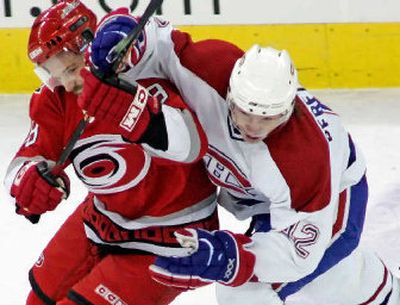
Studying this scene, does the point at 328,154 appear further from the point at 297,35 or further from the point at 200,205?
the point at 297,35

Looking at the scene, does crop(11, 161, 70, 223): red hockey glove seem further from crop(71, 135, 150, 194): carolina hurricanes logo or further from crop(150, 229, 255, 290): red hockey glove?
crop(150, 229, 255, 290): red hockey glove

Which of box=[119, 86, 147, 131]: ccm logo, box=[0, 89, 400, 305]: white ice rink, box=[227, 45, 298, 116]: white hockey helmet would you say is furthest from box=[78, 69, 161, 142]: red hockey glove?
box=[0, 89, 400, 305]: white ice rink

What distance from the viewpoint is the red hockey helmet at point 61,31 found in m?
2.12

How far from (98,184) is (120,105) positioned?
420mm

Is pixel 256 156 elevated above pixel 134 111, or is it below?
below

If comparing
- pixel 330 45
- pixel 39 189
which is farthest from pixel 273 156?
pixel 330 45

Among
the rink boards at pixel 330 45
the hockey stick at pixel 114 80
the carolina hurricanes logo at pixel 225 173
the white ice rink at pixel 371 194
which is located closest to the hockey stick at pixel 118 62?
the hockey stick at pixel 114 80

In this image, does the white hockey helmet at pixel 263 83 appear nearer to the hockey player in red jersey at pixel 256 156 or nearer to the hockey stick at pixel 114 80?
the hockey player in red jersey at pixel 256 156

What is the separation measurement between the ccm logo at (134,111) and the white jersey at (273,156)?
0.73 ft

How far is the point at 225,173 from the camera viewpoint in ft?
7.24

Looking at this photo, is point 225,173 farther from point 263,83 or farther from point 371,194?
point 371,194

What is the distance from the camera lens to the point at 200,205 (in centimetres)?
234

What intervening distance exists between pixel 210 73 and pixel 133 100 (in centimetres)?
27

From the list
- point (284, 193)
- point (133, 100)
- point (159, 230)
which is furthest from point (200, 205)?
point (133, 100)
